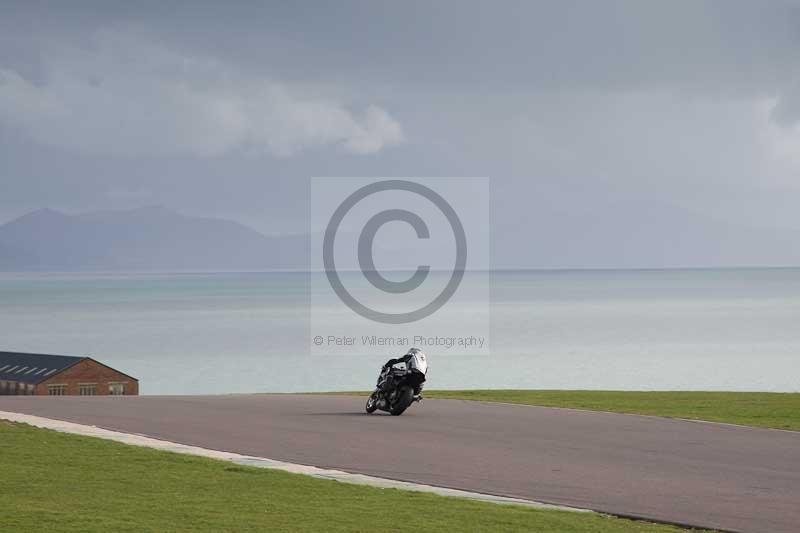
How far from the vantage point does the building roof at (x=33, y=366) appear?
73.0m

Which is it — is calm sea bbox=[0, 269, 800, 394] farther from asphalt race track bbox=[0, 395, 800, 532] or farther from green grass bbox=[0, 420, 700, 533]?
green grass bbox=[0, 420, 700, 533]

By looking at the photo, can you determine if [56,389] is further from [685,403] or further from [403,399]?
[403,399]

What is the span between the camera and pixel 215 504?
14.1m

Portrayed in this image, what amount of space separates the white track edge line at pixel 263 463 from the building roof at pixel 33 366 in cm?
5040

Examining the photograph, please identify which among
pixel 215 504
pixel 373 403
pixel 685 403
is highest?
pixel 685 403

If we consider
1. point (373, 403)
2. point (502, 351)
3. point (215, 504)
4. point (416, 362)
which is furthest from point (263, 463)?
point (502, 351)

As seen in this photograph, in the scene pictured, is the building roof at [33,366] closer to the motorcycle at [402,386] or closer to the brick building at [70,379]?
the brick building at [70,379]

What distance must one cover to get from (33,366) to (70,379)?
5302 millimetres

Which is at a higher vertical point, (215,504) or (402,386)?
(402,386)

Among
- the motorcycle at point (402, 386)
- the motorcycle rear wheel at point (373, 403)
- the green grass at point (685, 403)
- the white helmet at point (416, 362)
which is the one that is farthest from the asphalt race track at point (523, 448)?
the green grass at point (685, 403)

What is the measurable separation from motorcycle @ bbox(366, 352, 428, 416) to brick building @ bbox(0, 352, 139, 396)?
154 feet

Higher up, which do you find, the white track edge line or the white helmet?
the white helmet

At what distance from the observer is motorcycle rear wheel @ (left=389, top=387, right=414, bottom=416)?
25953mm

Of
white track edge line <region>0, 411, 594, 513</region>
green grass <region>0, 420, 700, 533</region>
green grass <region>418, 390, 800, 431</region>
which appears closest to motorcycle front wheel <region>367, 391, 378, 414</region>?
green grass <region>418, 390, 800, 431</region>
